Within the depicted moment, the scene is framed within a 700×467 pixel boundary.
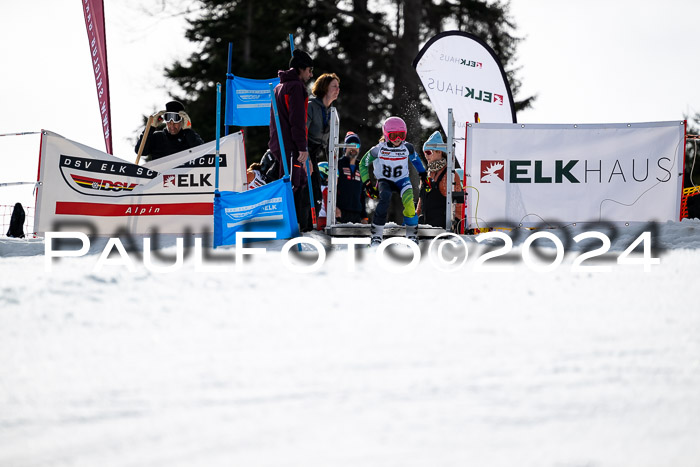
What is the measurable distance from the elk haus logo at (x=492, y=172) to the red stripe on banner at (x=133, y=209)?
2.95m

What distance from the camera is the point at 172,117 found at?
31.1ft

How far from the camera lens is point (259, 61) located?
21.8 meters

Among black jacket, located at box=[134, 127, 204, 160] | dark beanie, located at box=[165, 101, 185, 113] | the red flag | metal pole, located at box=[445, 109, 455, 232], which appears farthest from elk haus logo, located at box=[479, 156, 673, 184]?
the red flag

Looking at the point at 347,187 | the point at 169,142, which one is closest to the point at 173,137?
the point at 169,142

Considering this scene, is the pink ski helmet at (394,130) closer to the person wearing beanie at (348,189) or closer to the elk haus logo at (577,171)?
the elk haus logo at (577,171)

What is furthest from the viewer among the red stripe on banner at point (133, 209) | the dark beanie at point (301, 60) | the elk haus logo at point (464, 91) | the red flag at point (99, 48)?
the red flag at point (99, 48)

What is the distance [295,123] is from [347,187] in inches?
105

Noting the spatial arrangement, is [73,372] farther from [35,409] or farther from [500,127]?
[500,127]

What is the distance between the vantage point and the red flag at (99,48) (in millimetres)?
11016

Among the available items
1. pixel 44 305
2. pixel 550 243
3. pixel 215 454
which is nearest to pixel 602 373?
pixel 215 454

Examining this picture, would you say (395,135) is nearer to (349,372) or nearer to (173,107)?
(173,107)

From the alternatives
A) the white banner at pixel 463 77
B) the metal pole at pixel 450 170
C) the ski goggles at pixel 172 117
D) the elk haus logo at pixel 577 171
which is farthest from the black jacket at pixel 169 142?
the elk haus logo at pixel 577 171

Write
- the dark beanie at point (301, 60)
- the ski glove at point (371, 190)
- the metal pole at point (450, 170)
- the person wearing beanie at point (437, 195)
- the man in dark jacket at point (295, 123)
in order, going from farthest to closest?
the person wearing beanie at point (437, 195) < the metal pole at point (450, 170) < the ski glove at point (371, 190) < the dark beanie at point (301, 60) < the man in dark jacket at point (295, 123)

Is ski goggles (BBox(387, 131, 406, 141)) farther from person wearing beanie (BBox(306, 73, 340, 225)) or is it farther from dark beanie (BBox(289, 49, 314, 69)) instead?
dark beanie (BBox(289, 49, 314, 69))
